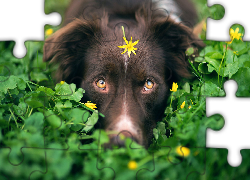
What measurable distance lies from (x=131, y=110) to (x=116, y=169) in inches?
42.6

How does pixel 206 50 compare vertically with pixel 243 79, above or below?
above

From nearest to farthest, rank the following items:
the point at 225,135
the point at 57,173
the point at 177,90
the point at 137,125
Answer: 1. the point at 57,173
2. the point at 225,135
3. the point at 137,125
4. the point at 177,90

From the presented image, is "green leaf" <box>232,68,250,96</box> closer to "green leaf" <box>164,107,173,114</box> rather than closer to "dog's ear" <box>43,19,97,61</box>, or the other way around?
"green leaf" <box>164,107,173,114</box>

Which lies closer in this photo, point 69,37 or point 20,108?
point 20,108

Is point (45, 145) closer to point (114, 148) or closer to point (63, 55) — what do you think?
point (114, 148)

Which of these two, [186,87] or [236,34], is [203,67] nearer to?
[186,87]

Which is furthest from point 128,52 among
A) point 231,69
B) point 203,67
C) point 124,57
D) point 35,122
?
point 35,122

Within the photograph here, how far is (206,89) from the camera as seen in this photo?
359 centimetres

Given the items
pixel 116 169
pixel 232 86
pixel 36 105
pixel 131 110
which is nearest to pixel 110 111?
pixel 131 110

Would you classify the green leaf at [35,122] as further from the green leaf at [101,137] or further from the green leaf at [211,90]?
the green leaf at [211,90]
